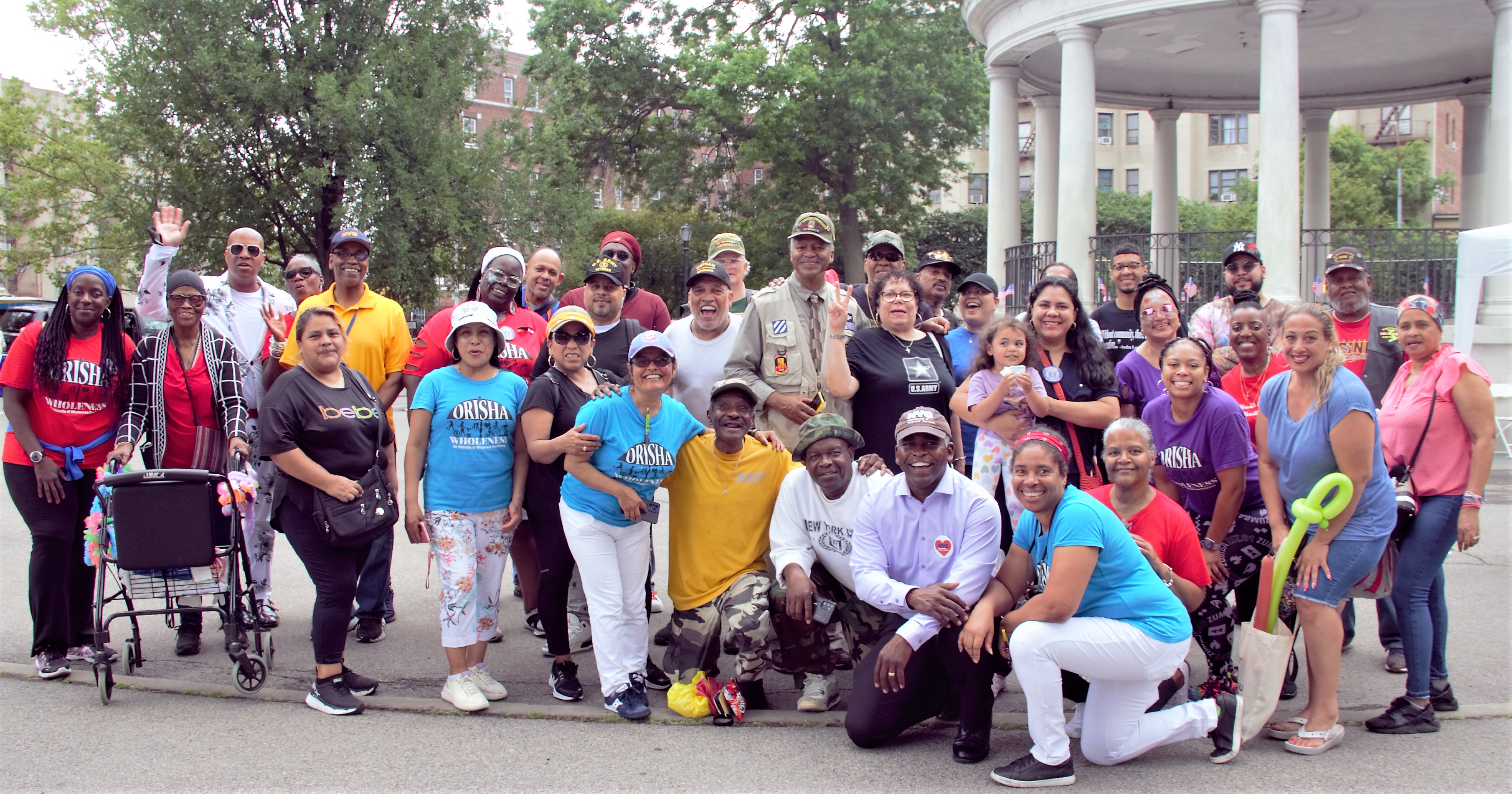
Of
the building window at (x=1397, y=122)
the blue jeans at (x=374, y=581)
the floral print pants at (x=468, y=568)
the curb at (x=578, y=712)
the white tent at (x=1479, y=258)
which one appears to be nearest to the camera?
the curb at (x=578, y=712)

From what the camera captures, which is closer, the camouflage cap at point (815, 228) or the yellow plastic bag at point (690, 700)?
the yellow plastic bag at point (690, 700)

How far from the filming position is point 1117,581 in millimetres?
4008

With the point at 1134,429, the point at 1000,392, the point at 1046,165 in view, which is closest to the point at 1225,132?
the point at 1046,165

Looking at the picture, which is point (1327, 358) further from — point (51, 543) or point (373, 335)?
point (51, 543)

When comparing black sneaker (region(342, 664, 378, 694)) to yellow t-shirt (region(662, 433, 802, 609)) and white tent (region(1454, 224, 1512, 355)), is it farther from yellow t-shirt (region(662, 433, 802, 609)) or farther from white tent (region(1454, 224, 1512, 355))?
white tent (region(1454, 224, 1512, 355))

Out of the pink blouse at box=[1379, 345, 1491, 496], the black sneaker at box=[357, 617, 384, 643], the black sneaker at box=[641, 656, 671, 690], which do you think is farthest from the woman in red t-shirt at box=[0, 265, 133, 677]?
the pink blouse at box=[1379, 345, 1491, 496]

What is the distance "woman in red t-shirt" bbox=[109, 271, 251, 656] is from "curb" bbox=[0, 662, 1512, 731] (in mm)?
702

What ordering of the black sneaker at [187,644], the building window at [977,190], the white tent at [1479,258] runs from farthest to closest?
the building window at [977,190] → the white tent at [1479,258] → the black sneaker at [187,644]

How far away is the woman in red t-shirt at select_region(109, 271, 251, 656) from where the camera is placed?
536cm

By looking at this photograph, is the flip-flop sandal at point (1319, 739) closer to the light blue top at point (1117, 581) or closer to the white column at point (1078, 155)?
the light blue top at point (1117, 581)

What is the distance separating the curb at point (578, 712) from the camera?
460cm

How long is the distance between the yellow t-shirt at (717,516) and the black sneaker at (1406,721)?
105 inches

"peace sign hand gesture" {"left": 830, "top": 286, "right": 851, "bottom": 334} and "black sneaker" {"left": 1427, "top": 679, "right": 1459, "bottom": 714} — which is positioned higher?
"peace sign hand gesture" {"left": 830, "top": 286, "right": 851, "bottom": 334}

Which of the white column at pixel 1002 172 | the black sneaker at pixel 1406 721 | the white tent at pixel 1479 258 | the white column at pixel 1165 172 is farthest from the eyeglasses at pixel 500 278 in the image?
the white column at pixel 1165 172
